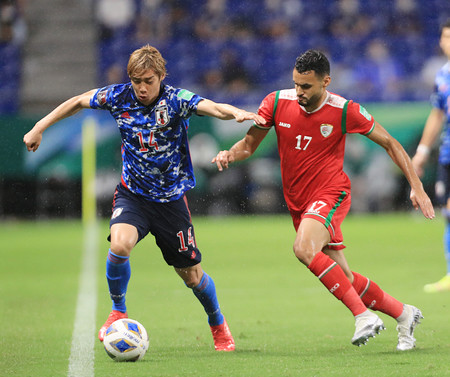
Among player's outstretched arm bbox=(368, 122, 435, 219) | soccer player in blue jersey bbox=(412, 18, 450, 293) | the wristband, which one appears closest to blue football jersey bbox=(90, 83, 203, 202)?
player's outstretched arm bbox=(368, 122, 435, 219)

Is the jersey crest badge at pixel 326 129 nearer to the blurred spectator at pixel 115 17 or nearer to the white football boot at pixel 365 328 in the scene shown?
the white football boot at pixel 365 328

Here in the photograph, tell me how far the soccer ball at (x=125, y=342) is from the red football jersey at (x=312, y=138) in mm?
1412

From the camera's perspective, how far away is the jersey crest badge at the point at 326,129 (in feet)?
19.6

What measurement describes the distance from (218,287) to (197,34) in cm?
1504

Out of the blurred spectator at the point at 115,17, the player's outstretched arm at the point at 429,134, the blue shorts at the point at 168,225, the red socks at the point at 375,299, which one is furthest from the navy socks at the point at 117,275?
the blurred spectator at the point at 115,17

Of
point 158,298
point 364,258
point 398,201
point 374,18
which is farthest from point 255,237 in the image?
point 374,18

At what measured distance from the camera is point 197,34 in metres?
24.1

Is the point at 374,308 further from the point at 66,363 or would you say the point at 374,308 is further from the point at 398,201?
the point at 398,201

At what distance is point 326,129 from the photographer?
5.98 meters

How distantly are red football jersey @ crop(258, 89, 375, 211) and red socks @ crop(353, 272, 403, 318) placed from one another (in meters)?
0.64

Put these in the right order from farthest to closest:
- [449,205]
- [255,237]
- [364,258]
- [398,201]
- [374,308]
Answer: [398,201], [255,237], [364,258], [449,205], [374,308]

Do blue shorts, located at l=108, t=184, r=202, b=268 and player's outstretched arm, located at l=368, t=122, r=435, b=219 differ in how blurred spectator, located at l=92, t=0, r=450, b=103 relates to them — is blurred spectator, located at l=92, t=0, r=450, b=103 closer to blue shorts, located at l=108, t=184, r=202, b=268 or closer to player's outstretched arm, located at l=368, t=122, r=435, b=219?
blue shorts, located at l=108, t=184, r=202, b=268

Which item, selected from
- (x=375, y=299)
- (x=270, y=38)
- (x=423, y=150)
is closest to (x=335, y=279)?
(x=375, y=299)

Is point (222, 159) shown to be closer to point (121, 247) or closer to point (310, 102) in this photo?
point (310, 102)
